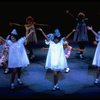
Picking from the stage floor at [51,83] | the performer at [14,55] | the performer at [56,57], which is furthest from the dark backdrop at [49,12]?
the performer at [56,57]

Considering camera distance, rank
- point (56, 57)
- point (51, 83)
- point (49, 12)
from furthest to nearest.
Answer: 1. point (49, 12)
2. point (51, 83)
3. point (56, 57)

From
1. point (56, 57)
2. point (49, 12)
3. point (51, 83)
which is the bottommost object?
point (51, 83)

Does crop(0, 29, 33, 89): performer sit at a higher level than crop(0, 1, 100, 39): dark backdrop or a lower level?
lower

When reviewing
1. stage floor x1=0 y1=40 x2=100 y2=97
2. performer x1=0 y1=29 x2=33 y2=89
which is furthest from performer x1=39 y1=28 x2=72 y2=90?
performer x1=0 y1=29 x2=33 y2=89

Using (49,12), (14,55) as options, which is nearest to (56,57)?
(14,55)

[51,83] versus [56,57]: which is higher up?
[56,57]

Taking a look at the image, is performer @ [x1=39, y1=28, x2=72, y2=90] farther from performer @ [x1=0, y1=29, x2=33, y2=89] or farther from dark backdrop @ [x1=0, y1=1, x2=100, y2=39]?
dark backdrop @ [x1=0, y1=1, x2=100, y2=39]

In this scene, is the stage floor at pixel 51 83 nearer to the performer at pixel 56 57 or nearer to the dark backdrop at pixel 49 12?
the performer at pixel 56 57

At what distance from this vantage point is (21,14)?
18.6m

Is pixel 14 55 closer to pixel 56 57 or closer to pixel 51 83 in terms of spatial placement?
pixel 56 57

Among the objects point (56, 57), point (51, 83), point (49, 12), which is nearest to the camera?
point (56, 57)

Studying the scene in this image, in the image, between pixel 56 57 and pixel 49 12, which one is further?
pixel 49 12

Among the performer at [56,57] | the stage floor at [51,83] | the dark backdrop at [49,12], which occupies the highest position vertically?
the dark backdrop at [49,12]

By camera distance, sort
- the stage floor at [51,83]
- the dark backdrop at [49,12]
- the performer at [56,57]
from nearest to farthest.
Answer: the stage floor at [51,83] < the performer at [56,57] < the dark backdrop at [49,12]
